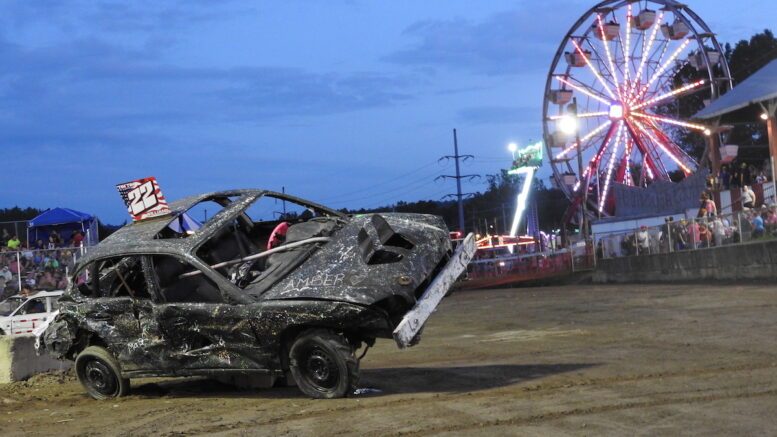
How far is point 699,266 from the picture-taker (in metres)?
25.5

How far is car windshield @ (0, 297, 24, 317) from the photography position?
19.9 m

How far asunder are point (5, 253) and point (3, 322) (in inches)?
196

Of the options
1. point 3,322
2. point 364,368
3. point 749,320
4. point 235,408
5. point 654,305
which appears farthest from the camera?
point 3,322

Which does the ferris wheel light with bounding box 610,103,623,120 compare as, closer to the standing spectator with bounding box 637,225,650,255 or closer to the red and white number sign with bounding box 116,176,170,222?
the standing spectator with bounding box 637,225,650,255

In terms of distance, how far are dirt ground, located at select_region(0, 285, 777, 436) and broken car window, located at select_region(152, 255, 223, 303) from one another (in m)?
0.94

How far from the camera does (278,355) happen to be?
7.97 meters

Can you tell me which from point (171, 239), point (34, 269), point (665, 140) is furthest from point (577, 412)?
point (665, 140)

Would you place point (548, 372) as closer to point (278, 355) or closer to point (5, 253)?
point (278, 355)

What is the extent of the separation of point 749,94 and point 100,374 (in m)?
23.6

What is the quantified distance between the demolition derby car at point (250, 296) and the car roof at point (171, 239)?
14mm

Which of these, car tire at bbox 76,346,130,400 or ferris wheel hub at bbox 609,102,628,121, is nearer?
car tire at bbox 76,346,130,400

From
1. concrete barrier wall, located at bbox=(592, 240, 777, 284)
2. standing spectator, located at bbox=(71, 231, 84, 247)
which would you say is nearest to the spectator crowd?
standing spectator, located at bbox=(71, 231, 84, 247)

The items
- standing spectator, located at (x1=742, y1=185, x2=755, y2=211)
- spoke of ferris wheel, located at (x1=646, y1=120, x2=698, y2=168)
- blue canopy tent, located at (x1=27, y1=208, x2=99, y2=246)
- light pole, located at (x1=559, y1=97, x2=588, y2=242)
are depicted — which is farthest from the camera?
light pole, located at (x1=559, y1=97, x2=588, y2=242)

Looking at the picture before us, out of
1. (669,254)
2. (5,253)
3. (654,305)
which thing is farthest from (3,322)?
(669,254)
